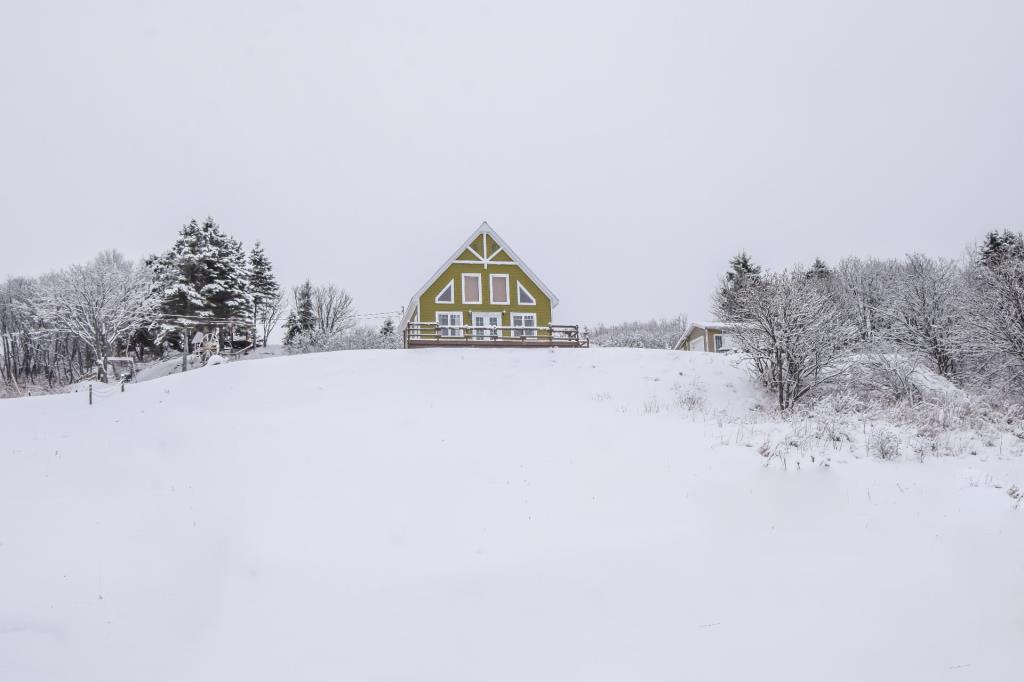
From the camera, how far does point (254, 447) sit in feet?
39.6

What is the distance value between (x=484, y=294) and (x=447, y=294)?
2.27 meters

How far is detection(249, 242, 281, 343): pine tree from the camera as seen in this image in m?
59.7

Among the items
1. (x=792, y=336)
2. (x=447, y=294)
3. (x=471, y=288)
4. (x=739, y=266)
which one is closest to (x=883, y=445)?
(x=792, y=336)

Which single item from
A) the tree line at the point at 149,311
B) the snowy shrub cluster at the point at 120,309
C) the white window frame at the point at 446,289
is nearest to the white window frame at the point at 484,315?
the white window frame at the point at 446,289

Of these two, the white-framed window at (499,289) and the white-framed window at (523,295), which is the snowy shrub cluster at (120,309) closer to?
the white-framed window at (499,289)

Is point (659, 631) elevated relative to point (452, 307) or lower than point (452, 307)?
lower

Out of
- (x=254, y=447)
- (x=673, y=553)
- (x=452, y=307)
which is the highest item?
(x=452, y=307)

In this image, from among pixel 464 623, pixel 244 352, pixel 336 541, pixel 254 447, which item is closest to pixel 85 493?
pixel 254 447

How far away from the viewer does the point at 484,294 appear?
3425 centimetres

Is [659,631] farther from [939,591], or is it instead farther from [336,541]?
[336,541]

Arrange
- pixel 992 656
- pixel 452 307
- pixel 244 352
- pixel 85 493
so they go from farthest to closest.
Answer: pixel 244 352 < pixel 452 307 < pixel 85 493 < pixel 992 656

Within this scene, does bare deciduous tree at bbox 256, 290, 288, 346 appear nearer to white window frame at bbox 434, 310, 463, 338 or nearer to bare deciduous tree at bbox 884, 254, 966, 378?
white window frame at bbox 434, 310, 463, 338

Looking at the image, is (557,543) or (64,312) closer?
(557,543)

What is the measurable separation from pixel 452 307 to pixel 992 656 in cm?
2972
